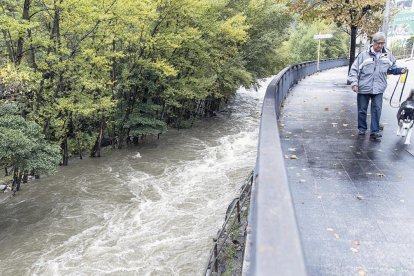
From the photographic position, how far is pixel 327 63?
115ft

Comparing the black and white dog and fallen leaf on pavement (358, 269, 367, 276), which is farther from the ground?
the black and white dog

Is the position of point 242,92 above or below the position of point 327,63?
below

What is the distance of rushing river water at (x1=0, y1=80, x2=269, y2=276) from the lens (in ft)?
30.7

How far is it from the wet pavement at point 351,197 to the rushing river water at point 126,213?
407cm

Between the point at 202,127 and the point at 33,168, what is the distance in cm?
1525

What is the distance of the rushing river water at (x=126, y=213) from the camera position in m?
9.34

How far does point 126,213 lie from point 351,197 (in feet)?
28.2

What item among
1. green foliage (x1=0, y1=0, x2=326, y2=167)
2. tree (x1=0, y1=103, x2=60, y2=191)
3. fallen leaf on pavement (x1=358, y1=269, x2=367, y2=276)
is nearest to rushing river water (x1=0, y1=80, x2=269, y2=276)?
tree (x1=0, y1=103, x2=60, y2=191)

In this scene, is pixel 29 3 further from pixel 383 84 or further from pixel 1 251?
pixel 383 84

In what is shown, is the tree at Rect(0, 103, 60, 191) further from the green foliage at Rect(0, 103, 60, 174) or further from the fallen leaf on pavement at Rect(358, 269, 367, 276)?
the fallen leaf on pavement at Rect(358, 269, 367, 276)

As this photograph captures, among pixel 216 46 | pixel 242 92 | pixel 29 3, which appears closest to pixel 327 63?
pixel 242 92

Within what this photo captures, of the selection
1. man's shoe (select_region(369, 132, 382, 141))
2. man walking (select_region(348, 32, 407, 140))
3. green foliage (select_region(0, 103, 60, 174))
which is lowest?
green foliage (select_region(0, 103, 60, 174))

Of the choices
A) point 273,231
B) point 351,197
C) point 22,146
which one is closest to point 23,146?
point 22,146

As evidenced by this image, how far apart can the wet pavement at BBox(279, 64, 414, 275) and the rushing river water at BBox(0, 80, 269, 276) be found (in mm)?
4074
